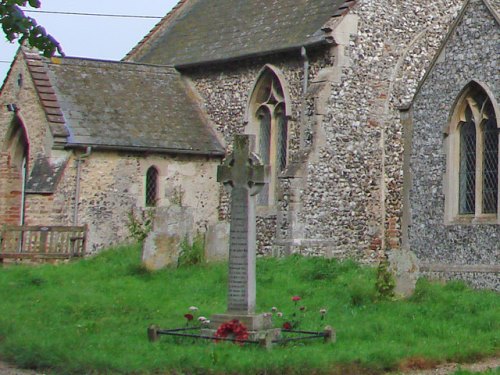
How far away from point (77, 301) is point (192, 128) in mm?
12363

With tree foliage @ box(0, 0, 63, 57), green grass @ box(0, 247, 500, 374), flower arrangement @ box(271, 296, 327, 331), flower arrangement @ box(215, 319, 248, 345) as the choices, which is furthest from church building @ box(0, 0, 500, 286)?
tree foliage @ box(0, 0, 63, 57)

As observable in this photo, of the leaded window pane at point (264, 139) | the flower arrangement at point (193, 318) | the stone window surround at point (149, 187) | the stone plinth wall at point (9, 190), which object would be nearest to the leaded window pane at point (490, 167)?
the leaded window pane at point (264, 139)

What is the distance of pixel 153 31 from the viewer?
1405 inches

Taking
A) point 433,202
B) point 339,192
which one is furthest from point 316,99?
point 433,202

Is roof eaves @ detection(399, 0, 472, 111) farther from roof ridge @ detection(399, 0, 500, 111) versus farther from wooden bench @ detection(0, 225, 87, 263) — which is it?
wooden bench @ detection(0, 225, 87, 263)

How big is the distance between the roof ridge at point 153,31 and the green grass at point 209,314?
12704 mm

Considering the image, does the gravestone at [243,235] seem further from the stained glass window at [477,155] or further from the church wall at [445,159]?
the stained glass window at [477,155]

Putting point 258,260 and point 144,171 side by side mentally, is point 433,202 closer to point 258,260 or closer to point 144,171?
point 258,260

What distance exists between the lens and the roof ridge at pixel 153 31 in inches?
1393

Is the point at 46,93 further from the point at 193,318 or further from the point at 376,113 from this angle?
the point at 193,318

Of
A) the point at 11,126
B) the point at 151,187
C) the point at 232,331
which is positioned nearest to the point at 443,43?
the point at 151,187

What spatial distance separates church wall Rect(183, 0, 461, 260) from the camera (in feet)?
85.9

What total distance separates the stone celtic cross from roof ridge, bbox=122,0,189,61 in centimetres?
2008

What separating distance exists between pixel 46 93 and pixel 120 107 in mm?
2185
